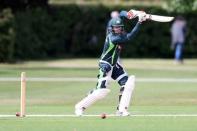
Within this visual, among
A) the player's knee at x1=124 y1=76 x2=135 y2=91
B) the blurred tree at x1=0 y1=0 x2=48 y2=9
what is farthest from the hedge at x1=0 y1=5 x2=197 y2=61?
Answer: the player's knee at x1=124 y1=76 x2=135 y2=91

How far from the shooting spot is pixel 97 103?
69.9ft

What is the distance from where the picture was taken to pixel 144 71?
32750 millimetres

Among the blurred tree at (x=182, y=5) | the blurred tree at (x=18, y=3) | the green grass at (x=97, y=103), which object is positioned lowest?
the green grass at (x=97, y=103)

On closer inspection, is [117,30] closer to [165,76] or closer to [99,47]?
[165,76]

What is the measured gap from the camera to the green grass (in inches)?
573

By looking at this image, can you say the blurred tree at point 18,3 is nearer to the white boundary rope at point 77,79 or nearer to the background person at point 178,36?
the background person at point 178,36

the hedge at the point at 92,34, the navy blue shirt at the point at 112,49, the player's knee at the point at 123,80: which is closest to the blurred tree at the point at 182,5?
the hedge at the point at 92,34

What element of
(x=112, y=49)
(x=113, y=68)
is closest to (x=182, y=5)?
(x=113, y=68)

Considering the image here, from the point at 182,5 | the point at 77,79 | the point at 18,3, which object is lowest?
the point at 77,79

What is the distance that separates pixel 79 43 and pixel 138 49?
3220 mm

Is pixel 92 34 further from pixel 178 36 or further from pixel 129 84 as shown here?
pixel 129 84

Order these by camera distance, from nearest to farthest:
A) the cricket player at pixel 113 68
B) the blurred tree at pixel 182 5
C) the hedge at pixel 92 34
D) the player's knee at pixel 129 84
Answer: the cricket player at pixel 113 68, the player's knee at pixel 129 84, the blurred tree at pixel 182 5, the hedge at pixel 92 34

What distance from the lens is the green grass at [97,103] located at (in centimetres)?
1455

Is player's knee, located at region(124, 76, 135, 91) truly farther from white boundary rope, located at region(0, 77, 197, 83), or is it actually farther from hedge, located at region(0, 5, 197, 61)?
hedge, located at region(0, 5, 197, 61)
